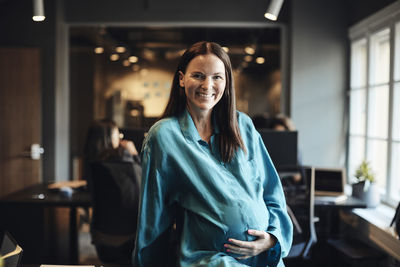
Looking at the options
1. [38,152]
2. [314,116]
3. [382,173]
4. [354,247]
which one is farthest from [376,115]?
[38,152]

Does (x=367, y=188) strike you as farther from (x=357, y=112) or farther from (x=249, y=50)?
(x=249, y=50)

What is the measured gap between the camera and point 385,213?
3.41 meters

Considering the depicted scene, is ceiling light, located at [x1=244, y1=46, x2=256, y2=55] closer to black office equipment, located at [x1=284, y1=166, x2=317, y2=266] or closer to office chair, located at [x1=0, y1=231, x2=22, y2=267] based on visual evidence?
black office equipment, located at [x1=284, y1=166, x2=317, y2=266]

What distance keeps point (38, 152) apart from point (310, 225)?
3242 millimetres

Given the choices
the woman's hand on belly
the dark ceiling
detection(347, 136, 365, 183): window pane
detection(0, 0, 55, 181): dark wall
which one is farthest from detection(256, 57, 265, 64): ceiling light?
the woman's hand on belly

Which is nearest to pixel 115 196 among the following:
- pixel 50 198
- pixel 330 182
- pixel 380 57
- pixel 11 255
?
pixel 50 198

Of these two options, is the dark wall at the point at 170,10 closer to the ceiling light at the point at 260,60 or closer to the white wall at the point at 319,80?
the white wall at the point at 319,80

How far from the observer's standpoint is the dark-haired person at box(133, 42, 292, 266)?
1350mm

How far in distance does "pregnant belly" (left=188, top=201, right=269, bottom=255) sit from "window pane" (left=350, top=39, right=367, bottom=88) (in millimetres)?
3630

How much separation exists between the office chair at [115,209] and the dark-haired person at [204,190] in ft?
4.03

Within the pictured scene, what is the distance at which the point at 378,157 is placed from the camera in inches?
155

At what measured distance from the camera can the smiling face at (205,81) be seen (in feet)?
4.66

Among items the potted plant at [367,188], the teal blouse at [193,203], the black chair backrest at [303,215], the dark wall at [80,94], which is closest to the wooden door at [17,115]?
the dark wall at [80,94]

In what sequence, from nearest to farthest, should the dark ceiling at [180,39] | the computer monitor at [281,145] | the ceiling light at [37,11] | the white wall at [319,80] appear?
the ceiling light at [37,11] → the computer monitor at [281,145] → the white wall at [319,80] → the dark ceiling at [180,39]
